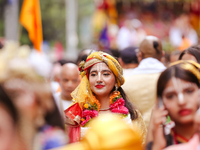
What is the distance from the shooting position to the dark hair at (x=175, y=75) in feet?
7.51

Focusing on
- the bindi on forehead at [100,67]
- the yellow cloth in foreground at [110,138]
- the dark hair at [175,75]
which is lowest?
the yellow cloth in foreground at [110,138]

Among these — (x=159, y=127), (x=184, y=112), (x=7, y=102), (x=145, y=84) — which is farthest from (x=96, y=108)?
(x=7, y=102)

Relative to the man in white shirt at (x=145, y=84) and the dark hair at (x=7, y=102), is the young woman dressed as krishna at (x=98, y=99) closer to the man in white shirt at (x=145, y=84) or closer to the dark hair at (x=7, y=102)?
the man in white shirt at (x=145, y=84)

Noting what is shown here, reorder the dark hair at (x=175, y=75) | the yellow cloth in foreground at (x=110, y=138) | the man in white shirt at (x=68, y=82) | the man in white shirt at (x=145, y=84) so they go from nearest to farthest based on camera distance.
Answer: the yellow cloth in foreground at (x=110, y=138)
the dark hair at (x=175, y=75)
the man in white shirt at (x=145, y=84)
the man in white shirt at (x=68, y=82)

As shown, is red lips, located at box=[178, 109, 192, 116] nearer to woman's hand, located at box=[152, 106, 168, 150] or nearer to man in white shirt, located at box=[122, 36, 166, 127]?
woman's hand, located at box=[152, 106, 168, 150]

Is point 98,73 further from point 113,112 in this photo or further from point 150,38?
point 150,38

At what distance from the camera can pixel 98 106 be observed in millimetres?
3635

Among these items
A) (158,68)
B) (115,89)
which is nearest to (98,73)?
(115,89)

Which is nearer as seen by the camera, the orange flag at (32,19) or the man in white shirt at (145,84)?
the man in white shirt at (145,84)

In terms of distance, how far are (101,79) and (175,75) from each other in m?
1.40

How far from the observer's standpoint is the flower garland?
3572mm

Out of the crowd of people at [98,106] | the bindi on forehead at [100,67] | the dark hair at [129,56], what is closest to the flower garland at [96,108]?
Answer: the crowd of people at [98,106]

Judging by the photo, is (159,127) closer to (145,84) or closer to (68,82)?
(145,84)

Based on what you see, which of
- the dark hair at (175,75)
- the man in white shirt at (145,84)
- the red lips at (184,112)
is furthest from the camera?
the man in white shirt at (145,84)
